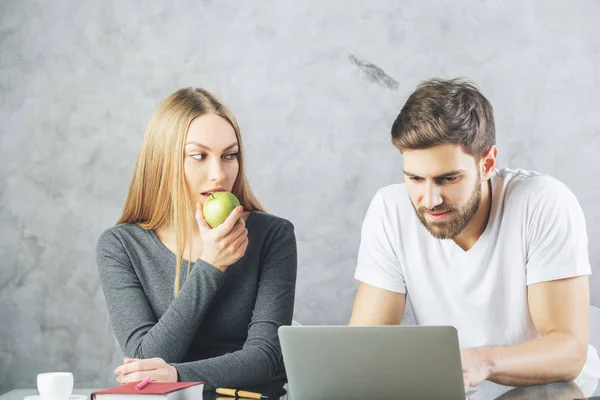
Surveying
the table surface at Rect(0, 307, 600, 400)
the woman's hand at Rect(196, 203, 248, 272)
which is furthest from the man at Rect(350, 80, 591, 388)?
the woman's hand at Rect(196, 203, 248, 272)

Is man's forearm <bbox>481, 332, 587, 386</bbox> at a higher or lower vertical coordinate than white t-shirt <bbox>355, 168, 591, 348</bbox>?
lower

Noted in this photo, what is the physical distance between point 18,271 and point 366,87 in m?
1.47

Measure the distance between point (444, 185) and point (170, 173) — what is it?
2.15ft

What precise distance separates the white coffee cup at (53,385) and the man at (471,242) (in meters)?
0.78

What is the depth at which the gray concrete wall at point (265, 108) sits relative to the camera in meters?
2.70

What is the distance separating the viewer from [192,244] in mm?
1890

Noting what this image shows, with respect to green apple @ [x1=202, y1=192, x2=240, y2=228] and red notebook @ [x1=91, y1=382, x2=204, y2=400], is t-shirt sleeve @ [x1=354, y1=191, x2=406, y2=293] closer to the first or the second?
green apple @ [x1=202, y1=192, x2=240, y2=228]

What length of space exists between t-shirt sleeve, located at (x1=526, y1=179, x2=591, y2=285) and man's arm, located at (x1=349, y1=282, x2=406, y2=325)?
0.35 meters

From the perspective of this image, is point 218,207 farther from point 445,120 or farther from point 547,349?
point 547,349

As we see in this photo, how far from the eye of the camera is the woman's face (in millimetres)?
1798

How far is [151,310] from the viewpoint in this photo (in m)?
1.84

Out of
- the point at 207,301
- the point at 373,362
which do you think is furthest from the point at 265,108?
the point at 373,362

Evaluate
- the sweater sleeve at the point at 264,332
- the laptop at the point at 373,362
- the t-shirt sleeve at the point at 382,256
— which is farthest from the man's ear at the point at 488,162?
the laptop at the point at 373,362

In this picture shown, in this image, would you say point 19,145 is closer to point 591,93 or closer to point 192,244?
point 192,244
